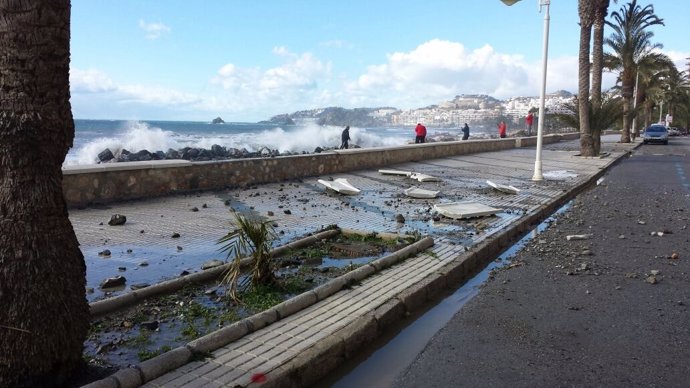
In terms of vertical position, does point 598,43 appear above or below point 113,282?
above

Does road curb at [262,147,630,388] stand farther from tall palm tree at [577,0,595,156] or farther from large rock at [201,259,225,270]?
tall palm tree at [577,0,595,156]

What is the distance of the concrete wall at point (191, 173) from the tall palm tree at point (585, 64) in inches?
444

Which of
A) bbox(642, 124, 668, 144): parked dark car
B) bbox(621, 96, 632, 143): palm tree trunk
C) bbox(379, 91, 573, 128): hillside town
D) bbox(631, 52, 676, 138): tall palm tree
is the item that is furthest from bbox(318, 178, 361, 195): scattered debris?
bbox(379, 91, 573, 128): hillside town

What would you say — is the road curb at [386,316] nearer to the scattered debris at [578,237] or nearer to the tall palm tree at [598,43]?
the scattered debris at [578,237]

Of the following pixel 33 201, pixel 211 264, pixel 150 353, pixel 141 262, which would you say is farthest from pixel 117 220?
pixel 33 201

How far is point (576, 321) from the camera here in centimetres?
489

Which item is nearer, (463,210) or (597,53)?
(463,210)

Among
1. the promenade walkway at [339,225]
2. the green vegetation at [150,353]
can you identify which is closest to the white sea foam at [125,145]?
the promenade walkway at [339,225]

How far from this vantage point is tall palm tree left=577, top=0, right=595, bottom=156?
2441cm

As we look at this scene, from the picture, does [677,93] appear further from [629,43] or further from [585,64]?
[585,64]

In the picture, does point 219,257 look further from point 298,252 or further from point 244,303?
point 244,303

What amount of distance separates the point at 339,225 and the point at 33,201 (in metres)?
5.84

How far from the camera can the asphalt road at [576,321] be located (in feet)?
12.7

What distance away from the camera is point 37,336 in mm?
2969
